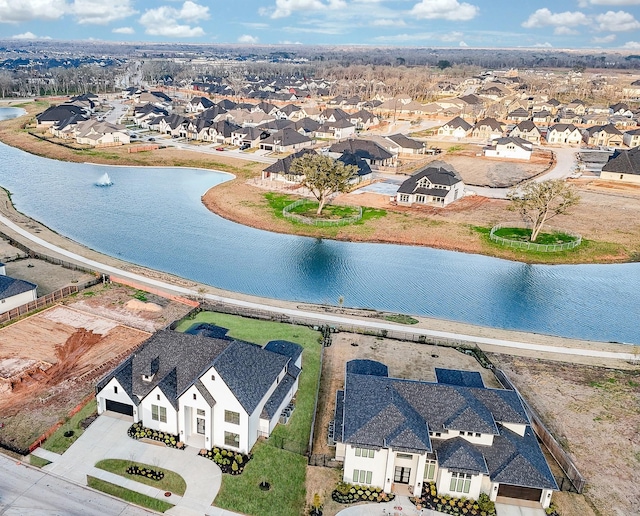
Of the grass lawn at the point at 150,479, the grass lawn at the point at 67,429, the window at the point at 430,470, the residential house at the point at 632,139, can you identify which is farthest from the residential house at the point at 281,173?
the residential house at the point at 632,139

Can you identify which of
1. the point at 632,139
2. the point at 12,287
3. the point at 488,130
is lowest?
the point at 12,287

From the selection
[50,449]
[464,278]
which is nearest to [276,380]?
[50,449]

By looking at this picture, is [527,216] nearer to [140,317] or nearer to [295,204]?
[295,204]

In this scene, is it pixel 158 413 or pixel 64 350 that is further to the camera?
pixel 64 350

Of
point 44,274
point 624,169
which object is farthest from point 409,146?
point 44,274

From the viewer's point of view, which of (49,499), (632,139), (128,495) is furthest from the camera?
(632,139)

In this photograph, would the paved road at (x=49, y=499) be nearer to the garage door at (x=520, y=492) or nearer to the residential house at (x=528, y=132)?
→ the garage door at (x=520, y=492)

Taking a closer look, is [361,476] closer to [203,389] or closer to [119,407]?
[203,389]
